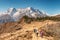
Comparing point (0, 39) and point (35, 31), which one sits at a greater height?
point (35, 31)

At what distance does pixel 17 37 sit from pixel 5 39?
2.20 meters

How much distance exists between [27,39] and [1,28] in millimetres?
20011

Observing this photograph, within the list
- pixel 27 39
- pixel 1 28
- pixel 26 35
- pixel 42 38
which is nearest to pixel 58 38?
pixel 42 38

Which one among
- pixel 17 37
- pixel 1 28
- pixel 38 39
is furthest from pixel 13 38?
pixel 1 28

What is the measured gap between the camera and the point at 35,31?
18.4 metres

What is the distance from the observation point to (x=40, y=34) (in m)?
18.3

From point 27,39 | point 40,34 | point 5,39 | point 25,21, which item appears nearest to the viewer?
point 40,34

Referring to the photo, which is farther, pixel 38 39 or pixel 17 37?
pixel 17 37

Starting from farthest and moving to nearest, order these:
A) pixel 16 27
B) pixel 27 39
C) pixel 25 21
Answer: pixel 25 21 → pixel 16 27 → pixel 27 39

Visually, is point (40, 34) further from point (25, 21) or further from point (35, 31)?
point (25, 21)

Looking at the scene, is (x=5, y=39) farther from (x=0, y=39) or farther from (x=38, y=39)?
(x=38, y=39)

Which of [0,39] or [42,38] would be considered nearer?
[42,38]

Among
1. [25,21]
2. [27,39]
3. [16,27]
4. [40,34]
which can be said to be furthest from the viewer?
[25,21]

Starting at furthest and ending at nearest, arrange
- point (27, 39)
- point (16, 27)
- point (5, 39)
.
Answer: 1. point (16, 27)
2. point (5, 39)
3. point (27, 39)
